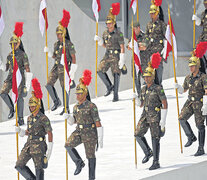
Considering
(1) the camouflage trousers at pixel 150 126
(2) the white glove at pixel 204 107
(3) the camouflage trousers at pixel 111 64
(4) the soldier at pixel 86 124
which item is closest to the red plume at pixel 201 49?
(2) the white glove at pixel 204 107

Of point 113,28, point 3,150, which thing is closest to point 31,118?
point 3,150

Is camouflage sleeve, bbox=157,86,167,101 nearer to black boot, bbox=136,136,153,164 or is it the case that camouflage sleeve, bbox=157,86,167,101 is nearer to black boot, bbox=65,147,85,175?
black boot, bbox=136,136,153,164

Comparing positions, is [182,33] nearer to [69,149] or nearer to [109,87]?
[109,87]

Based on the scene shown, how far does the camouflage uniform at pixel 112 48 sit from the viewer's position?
1859cm

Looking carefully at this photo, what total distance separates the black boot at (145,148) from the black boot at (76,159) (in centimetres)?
99

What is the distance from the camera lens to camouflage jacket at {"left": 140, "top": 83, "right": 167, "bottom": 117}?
14164 millimetres

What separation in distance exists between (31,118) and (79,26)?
8509 mm

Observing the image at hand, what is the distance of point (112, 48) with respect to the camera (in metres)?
18.7

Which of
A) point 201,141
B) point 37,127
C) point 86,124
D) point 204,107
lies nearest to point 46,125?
point 37,127

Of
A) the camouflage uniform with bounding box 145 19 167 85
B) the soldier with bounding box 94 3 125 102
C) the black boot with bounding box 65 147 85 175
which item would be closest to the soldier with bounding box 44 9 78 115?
the soldier with bounding box 94 3 125 102

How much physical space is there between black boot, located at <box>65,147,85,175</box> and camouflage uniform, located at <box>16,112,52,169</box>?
440mm

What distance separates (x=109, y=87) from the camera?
750 inches

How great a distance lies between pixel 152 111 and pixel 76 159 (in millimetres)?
1384

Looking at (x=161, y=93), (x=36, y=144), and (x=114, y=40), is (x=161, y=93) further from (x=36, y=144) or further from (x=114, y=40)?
(x=114, y=40)
